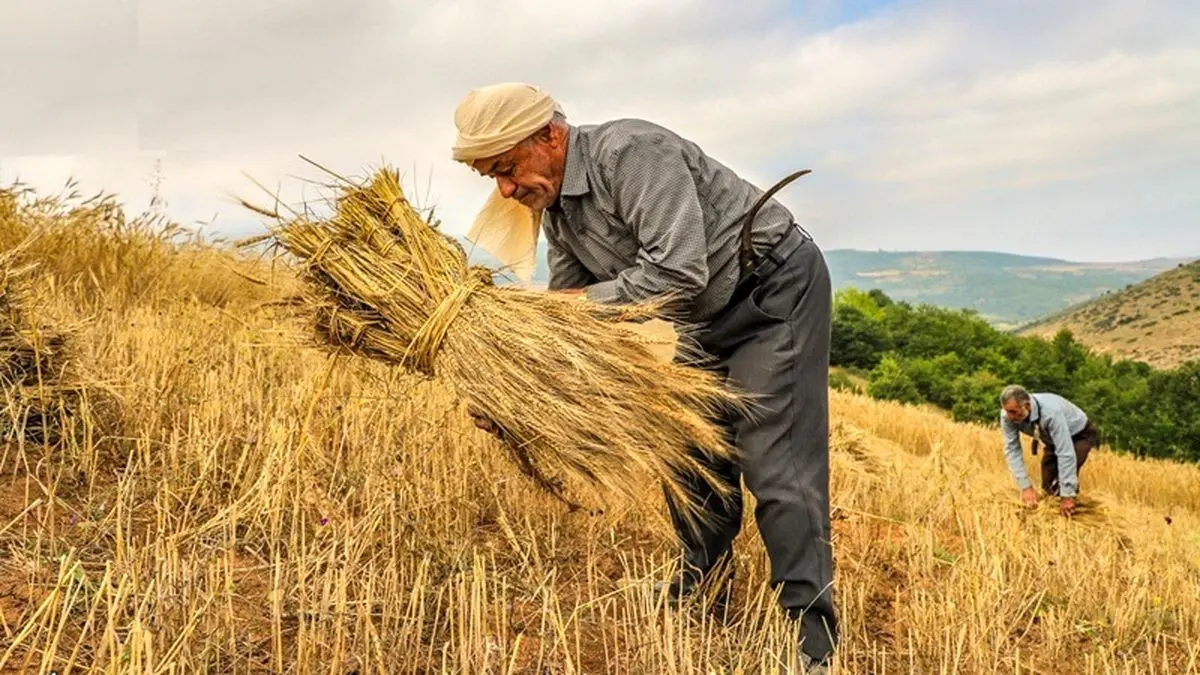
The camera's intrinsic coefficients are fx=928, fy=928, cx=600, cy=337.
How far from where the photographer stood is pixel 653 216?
2.51m

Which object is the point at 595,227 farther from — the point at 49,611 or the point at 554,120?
the point at 49,611

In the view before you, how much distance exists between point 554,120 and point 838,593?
1.84 meters

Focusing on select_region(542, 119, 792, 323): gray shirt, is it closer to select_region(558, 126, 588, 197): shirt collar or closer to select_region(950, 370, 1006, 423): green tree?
select_region(558, 126, 588, 197): shirt collar

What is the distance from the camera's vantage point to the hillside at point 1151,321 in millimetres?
60250

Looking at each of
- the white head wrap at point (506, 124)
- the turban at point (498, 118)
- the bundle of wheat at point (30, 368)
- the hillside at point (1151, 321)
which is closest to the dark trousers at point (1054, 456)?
the white head wrap at point (506, 124)

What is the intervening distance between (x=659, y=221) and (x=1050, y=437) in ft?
24.0

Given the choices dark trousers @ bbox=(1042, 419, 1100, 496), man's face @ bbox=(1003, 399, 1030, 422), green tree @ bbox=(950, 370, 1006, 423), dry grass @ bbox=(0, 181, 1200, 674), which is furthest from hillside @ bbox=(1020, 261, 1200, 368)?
dry grass @ bbox=(0, 181, 1200, 674)

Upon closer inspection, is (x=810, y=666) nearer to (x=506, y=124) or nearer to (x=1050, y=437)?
(x=506, y=124)

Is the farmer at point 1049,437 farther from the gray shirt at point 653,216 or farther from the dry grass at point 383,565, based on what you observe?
the gray shirt at point 653,216

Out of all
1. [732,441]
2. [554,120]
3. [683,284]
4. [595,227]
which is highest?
[554,120]

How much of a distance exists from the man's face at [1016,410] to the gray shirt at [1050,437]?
14 centimetres

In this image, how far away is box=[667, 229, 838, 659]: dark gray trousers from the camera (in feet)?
8.69

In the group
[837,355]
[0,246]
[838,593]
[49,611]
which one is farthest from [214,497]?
[837,355]

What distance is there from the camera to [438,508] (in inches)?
129
